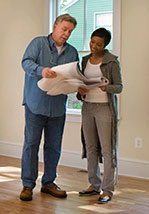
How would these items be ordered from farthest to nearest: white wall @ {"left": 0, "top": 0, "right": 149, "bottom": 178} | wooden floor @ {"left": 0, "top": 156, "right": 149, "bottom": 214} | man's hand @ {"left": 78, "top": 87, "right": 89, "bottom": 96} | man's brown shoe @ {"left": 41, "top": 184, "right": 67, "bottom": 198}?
white wall @ {"left": 0, "top": 0, "right": 149, "bottom": 178}, man's brown shoe @ {"left": 41, "top": 184, "right": 67, "bottom": 198}, man's hand @ {"left": 78, "top": 87, "right": 89, "bottom": 96}, wooden floor @ {"left": 0, "top": 156, "right": 149, "bottom": 214}

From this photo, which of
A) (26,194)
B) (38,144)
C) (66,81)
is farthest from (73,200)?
(66,81)

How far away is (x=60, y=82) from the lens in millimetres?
2566

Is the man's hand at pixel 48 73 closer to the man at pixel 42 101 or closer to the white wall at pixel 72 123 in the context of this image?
the man at pixel 42 101

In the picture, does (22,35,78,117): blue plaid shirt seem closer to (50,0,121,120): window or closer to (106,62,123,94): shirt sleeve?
(106,62,123,94): shirt sleeve

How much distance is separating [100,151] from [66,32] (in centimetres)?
100

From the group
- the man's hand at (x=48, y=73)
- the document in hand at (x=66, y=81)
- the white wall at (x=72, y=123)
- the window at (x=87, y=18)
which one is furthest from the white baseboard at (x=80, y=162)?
the man's hand at (x=48, y=73)

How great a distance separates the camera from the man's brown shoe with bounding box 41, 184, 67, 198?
2.87m

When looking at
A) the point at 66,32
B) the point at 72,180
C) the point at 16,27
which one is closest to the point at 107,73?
the point at 66,32

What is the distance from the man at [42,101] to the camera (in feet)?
8.79

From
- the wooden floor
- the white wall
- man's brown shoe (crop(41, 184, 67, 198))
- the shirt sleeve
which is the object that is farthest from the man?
the white wall

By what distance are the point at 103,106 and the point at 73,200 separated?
801 millimetres

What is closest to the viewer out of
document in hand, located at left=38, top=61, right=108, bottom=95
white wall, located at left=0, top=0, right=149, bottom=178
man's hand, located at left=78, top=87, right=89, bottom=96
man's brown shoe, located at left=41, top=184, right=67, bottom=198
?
document in hand, located at left=38, top=61, right=108, bottom=95

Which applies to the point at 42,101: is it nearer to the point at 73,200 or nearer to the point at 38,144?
the point at 38,144

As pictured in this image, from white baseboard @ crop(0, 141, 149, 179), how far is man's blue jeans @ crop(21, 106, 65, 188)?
0.95 m
